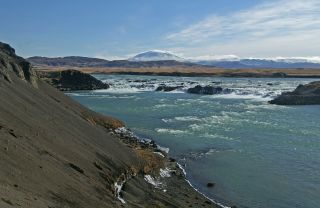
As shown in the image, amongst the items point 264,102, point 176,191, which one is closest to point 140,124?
point 176,191

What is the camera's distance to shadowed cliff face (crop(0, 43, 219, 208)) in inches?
596

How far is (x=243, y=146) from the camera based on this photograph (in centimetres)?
3478

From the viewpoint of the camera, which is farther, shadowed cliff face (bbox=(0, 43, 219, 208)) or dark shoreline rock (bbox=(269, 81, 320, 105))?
dark shoreline rock (bbox=(269, 81, 320, 105))

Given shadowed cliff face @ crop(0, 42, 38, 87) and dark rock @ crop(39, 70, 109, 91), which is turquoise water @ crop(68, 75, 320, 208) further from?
dark rock @ crop(39, 70, 109, 91)

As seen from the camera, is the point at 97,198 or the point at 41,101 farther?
the point at 41,101

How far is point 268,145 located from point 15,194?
2514cm

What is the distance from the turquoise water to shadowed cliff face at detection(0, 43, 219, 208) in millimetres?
2390

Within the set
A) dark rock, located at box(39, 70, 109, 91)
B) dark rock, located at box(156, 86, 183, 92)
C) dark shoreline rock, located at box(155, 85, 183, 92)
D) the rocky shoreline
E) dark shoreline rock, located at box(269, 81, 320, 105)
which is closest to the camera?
the rocky shoreline

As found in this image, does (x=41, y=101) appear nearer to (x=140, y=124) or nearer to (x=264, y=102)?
(x=140, y=124)

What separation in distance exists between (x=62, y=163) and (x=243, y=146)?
19.0 m

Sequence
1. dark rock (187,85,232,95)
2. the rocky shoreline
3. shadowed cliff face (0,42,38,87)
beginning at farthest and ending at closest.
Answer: dark rock (187,85,232,95), shadowed cliff face (0,42,38,87), the rocky shoreline

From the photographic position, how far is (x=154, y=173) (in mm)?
24719

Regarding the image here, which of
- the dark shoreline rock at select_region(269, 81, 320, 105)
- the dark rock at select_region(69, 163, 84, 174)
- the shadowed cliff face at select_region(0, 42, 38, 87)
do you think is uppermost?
the shadowed cliff face at select_region(0, 42, 38, 87)

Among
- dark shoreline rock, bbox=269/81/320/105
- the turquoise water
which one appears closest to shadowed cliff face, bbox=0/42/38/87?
the turquoise water
